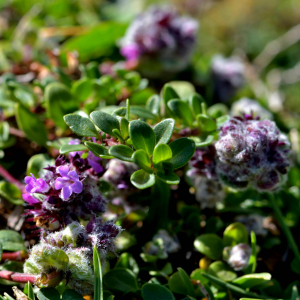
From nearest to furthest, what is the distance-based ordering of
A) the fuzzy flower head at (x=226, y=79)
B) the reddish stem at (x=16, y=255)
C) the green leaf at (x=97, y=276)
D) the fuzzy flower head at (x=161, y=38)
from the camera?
the green leaf at (x=97, y=276)
the reddish stem at (x=16, y=255)
the fuzzy flower head at (x=161, y=38)
the fuzzy flower head at (x=226, y=79)

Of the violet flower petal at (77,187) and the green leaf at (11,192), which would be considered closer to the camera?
the violet flower petal at (77,187)

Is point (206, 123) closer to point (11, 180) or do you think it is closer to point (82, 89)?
point (82, 89)

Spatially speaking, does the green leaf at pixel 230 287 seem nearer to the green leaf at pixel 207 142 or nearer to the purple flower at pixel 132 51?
the green leaf at pixel 207 142

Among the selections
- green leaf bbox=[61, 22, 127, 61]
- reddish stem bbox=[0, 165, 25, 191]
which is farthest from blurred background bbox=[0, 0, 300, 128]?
A: reddish stem bbox=[0, 165, 25, 191]

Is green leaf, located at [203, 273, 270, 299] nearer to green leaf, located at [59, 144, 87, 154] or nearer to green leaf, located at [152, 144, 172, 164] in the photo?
green leaf, located at [152, 144, 172, 164]

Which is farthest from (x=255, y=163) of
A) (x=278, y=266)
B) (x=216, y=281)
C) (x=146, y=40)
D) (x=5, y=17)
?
(x=5, y=17)

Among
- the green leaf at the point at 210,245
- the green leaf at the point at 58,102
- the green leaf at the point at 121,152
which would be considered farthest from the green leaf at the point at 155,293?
the green leaf at the point at 58,102
